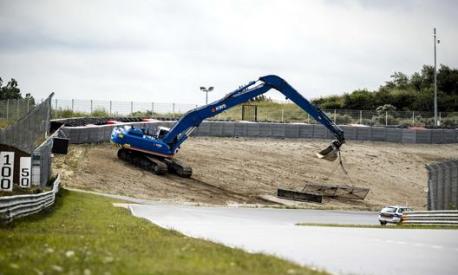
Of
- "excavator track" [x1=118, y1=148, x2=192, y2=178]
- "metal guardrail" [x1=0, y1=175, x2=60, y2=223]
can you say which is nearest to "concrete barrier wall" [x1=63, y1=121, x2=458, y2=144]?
"excavator track" [x1=118, y1=148, x2=192, y2=178]

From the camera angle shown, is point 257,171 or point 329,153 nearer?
point 329,153

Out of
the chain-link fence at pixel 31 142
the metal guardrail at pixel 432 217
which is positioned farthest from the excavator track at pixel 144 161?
the metal guardrail at pixel 432 217

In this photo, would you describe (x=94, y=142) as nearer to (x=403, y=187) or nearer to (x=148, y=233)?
(x=403, y=187)

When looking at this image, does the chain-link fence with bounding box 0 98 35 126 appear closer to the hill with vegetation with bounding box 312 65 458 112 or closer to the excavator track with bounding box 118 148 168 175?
the excavator track with bounding box 118 148 168 175

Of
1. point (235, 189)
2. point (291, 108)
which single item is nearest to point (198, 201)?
point (235, 189)

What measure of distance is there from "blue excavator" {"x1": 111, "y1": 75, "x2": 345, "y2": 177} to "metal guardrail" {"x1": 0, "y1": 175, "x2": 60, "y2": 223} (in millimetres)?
21804

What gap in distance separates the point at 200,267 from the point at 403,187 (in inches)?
1986

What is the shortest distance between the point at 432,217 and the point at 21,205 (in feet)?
59.4

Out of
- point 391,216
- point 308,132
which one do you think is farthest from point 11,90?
point 391,216

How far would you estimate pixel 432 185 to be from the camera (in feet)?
144

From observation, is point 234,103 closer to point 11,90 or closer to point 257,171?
point 257,171

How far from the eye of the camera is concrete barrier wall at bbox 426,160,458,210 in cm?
3994

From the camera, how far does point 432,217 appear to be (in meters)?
34.8

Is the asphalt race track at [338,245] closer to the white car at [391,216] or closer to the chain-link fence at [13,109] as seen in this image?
the white car at [391,216]
